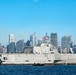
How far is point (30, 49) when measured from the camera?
18325cm

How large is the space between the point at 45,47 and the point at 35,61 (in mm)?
9109

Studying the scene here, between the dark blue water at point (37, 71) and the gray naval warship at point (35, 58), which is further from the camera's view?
the gray naval warship at point (35, 58)

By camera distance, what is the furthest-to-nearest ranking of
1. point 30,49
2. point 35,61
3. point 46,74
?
1. point 30,49
2. point 35,61
3. point 46,74

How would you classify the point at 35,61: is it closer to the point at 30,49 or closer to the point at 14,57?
the point at 14,57

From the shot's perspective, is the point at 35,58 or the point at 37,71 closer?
the point at 37,71

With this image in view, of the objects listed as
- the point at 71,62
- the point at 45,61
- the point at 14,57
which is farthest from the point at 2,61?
the point at 71,62

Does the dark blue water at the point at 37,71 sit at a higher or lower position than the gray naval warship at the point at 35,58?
lower

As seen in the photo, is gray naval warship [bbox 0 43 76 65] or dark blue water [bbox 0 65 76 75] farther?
gray naval warship [bbox 0 43 76 65]

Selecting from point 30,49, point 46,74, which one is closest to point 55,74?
point 46,74

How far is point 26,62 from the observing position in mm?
153875

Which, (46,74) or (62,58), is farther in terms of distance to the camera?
(62,58)

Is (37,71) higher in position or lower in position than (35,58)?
lower

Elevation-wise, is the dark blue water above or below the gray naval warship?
below

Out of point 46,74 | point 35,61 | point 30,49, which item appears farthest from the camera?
point 30,49
